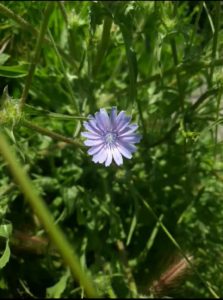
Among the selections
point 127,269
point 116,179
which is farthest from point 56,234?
point 127,269

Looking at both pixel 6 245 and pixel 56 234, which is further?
pixel 6 245

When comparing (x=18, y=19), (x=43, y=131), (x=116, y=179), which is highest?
(x=18, y=19)

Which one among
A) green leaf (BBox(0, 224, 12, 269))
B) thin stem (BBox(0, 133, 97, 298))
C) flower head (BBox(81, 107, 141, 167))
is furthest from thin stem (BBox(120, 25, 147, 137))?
thin stem (BBox(0, 133, 97, 298))

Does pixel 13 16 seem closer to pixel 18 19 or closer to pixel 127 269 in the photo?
pixel 18 19

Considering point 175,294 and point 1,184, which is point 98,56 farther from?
point 175,294

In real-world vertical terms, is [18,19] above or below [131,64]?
above

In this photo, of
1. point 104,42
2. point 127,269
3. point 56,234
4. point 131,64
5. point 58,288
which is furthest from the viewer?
point 127,269

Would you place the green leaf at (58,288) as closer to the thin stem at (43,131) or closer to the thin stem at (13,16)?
the thin stem at (43,131)
